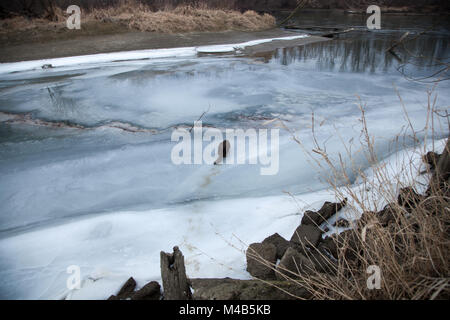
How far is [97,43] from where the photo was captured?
10.8m

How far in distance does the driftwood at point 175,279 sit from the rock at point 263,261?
1.61 feet

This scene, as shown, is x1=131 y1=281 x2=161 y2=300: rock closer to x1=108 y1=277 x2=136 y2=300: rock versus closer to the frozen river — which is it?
x1=108 y1=277 x2=136 y2=300: rock

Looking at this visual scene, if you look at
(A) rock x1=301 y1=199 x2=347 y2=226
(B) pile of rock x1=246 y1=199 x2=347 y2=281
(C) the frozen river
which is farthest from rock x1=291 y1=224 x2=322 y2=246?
(C) the frozen river

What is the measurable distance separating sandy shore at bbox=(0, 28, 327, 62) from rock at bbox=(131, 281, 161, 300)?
32.4ft

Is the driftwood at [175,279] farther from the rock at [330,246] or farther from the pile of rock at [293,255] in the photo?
the rock at [330,246]

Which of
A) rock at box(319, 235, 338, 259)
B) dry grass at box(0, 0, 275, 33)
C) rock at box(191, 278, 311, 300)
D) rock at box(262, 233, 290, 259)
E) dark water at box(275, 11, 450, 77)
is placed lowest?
rock at box(262, 233, 290, 259)

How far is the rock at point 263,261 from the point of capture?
81.7 inches

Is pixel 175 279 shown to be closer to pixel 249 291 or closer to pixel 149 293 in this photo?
pixel 149 293

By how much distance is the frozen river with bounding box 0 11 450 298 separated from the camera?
2607 millimetres

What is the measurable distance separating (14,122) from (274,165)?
447cm

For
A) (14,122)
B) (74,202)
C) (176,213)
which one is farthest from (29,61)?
(176,213)

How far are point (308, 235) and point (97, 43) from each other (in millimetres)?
11231

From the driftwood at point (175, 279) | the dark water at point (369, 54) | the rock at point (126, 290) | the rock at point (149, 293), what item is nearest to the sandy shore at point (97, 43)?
the dark water at point (369, 54)

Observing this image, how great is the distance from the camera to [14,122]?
493 centimetres
